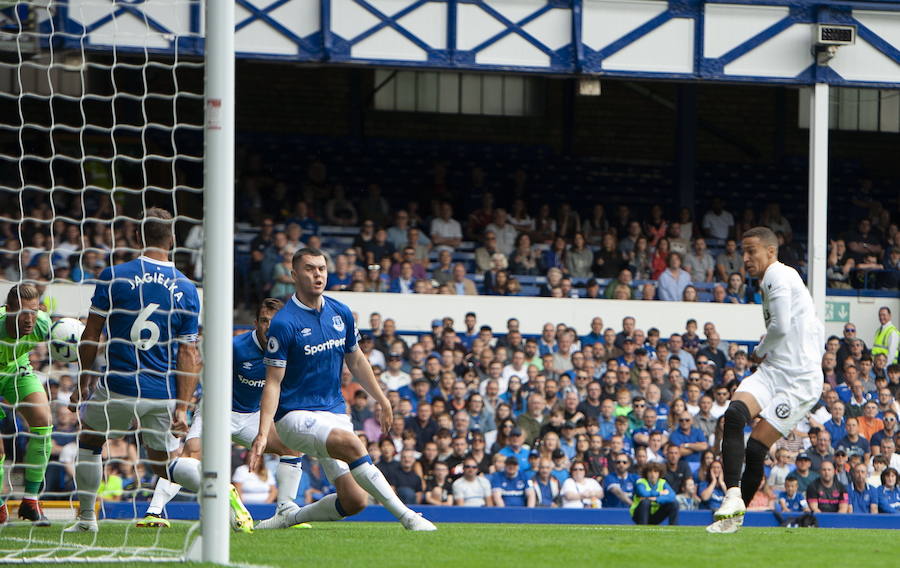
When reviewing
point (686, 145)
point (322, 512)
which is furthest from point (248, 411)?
point (686, 145)

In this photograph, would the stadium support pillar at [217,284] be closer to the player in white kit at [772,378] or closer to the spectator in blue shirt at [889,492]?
the player in white kit at [772,378]

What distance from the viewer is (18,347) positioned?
877 centimetres

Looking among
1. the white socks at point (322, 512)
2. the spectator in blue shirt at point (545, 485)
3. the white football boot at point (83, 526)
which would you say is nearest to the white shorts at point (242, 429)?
the white socks at point (322, 512)

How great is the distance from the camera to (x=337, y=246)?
19.7m

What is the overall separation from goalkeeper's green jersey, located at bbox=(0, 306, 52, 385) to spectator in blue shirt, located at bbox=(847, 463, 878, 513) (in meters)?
9.63

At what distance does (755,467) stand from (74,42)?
38.2 feet

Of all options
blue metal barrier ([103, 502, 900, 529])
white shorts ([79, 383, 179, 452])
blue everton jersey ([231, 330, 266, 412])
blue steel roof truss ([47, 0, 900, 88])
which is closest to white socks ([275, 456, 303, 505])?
blue everton jersey ([231, 330, 266, 412])

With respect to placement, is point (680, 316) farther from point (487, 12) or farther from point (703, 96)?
point (703, 96)

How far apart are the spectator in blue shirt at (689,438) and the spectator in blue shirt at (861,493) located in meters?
1.69

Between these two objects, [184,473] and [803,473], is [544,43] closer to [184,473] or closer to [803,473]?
[803,473]

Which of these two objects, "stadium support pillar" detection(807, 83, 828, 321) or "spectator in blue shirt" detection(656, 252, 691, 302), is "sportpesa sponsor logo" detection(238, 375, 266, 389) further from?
"spectator in blue shirt" detection(656, 252, 691, 302)

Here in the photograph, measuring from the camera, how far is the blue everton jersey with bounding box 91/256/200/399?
7.98 m

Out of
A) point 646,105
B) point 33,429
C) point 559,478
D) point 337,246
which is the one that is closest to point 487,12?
point 337,246

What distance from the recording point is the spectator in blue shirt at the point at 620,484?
14.3 metres
